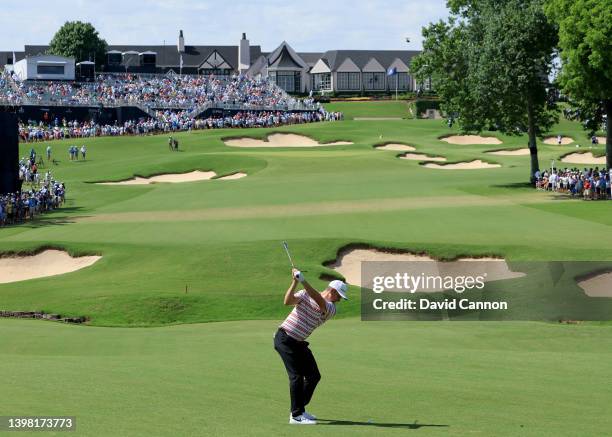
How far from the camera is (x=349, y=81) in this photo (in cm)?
18938

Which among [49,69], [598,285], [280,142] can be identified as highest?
[49,69]

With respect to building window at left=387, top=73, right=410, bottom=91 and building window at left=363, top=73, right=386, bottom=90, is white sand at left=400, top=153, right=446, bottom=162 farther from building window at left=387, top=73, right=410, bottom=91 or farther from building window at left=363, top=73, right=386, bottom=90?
building window at left=363, top=73, right=386, bottom=90

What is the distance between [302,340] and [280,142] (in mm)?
98430

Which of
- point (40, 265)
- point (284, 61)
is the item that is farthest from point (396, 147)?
point (284, 61)

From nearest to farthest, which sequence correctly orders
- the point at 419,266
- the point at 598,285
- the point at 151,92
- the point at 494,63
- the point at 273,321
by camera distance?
the point at 273,321 → the point at 598,285 → the point at 419,266 → the point at 494,63 → the point at 151,92

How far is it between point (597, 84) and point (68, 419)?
181 feet

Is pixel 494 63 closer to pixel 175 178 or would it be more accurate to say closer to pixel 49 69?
pixel 175 178

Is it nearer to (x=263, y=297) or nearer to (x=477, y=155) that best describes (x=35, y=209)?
(x=263, y=297)

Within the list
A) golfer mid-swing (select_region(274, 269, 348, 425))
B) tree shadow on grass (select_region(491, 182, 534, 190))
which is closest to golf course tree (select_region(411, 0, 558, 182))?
tree shadow on grass (select_region(491, 182, 534, 190))

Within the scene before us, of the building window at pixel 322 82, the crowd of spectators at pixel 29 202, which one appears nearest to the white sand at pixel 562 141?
the crowd of spectators at pixel 29 202

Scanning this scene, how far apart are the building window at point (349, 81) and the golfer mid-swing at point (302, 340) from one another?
574 feet

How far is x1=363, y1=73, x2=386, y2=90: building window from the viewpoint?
190000 mm

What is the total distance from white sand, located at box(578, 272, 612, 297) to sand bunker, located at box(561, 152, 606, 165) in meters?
62.3

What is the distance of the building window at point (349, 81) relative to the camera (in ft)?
619
